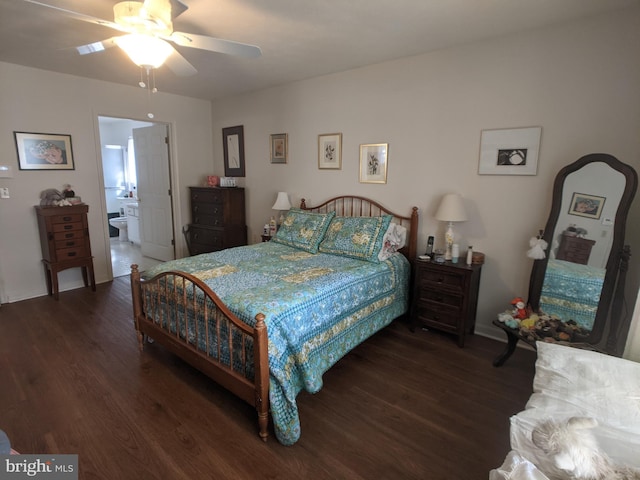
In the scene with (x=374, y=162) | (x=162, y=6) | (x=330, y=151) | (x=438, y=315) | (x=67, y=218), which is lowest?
(x=438, y=315)

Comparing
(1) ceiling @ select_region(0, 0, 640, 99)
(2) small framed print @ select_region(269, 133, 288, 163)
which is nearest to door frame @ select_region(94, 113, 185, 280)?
(1) ceiling @ select_region(0, 0, 640, 99)

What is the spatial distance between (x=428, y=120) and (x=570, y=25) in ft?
3.79

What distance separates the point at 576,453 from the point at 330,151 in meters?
3.40

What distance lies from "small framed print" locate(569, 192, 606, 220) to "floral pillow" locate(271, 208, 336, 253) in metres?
2.05

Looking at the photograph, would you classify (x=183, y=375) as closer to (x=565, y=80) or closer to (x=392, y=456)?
(x=392, y=456)

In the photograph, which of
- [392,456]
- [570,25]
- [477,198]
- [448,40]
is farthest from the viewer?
[477,198]

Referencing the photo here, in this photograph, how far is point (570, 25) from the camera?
243cm

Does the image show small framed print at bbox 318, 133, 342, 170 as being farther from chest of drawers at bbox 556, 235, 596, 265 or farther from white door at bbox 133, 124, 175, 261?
white door at bbox 133, 124, 175, 261

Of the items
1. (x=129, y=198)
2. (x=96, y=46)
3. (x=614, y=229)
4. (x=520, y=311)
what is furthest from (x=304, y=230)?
(x=129, y=198)

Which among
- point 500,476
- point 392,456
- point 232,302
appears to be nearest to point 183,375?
Answer: point 232,302

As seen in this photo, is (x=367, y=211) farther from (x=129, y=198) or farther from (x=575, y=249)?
(x=129, y=198)

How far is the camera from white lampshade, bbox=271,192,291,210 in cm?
420

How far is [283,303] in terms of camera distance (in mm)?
2033

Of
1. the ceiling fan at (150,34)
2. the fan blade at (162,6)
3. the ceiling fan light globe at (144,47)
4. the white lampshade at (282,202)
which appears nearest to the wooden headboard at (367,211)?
the white lampshade at (282,202)
